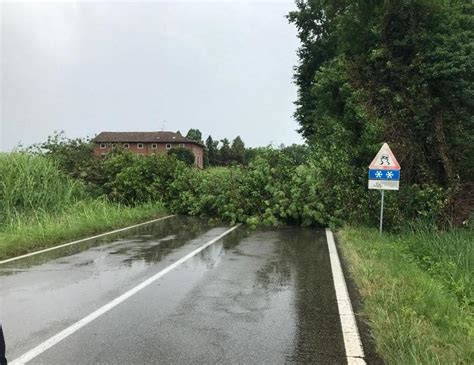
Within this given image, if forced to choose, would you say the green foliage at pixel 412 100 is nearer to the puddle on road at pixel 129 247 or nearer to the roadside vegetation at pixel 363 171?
the roadside vegetation at pixel 363 171

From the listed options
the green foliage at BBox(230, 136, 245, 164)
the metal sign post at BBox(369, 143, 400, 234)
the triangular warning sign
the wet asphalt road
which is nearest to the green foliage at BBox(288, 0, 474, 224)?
the metal sign post at BBox(369, 143, 400, 234)

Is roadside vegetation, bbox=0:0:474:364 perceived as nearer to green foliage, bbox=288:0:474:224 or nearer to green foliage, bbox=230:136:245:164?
green foliage, bbox=288:0:474:224

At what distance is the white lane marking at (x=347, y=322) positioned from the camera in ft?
15.5

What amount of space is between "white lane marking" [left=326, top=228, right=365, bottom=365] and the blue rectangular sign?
406 centimetres

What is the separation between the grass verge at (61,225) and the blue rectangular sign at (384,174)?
8370 millimetres

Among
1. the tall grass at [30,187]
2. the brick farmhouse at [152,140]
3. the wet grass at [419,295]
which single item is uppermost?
the brick farmhouse at [152,140]

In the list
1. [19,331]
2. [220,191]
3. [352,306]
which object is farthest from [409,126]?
[19,331]

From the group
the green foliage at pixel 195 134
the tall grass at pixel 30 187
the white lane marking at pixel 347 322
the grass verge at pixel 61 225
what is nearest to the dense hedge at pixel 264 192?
the grass verge at pixel 61 225

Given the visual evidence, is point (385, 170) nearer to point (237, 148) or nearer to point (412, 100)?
point (412, 100)

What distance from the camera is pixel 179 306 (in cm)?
654

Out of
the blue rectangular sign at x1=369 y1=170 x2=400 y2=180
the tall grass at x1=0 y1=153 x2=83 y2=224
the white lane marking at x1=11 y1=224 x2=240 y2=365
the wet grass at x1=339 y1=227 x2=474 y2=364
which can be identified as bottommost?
the white lane marking at x1=11 y1=224 x2=240 y2=365

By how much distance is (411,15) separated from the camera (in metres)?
16.0

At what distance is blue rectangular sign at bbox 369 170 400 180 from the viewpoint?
1248cm

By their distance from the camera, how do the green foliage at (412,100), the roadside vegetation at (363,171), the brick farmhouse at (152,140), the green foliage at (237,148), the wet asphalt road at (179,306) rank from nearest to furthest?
1. the wet asphalt road at (179,306)
2. the roadside vegetation at (363,171)
3. the green foliage at (412,100)
4. the brick farmhouse at (152,140)
5. the green foliage at (237,148)
